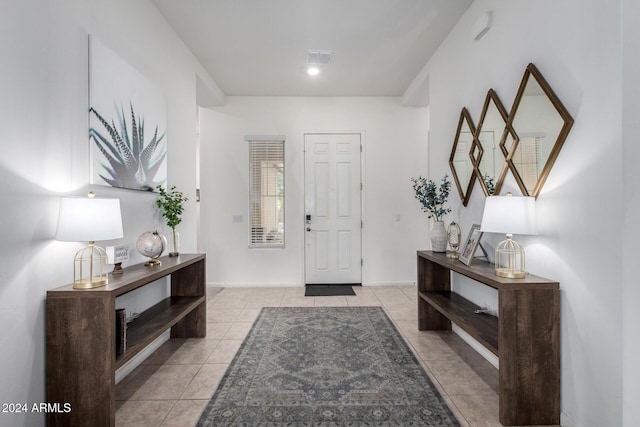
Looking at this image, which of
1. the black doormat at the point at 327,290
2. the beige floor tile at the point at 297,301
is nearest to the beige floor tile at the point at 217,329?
the beige floor tile at the point at 297,301

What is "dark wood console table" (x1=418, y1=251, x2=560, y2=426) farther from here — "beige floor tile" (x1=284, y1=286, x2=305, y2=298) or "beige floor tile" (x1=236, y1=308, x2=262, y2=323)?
"beige floor tile" (x1=284, y1=286, x2=305, y2=298)

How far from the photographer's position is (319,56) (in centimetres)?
351

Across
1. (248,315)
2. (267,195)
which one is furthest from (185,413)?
(267,195)

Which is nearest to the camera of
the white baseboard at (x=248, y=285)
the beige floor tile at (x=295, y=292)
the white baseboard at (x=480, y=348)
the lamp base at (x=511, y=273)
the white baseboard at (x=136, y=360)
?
the lamp base at (x=511, y=273)

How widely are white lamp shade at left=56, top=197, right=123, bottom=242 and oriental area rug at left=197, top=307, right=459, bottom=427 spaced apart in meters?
1.15

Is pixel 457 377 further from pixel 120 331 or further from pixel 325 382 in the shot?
pixel 120 331

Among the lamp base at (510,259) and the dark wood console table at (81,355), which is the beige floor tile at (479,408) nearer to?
the lamp base at (510,259)

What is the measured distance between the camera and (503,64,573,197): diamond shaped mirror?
1.70 m

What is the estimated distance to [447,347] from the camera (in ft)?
8.77

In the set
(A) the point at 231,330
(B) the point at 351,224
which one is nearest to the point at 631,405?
(A) the point at 231,330

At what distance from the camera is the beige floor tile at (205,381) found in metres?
→ 2.00

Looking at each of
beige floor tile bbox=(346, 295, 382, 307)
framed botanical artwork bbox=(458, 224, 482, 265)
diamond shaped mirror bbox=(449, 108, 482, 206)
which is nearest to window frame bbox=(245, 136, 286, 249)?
beige floor tile bbox=(346, 295, 382, 307)

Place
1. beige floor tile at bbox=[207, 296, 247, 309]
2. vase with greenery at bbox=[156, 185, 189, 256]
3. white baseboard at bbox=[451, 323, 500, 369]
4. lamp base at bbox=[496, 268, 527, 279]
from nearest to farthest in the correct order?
lamp base at bbox=[496, 268, 527, 279] < white baseboard at bbox=[451, 323, 500, 369] < vase with greenery at bbox=[156, 185, 189, 256] < beige floor tile at bbox=[207, 296, 247, 309]

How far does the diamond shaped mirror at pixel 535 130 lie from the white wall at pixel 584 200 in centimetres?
4
